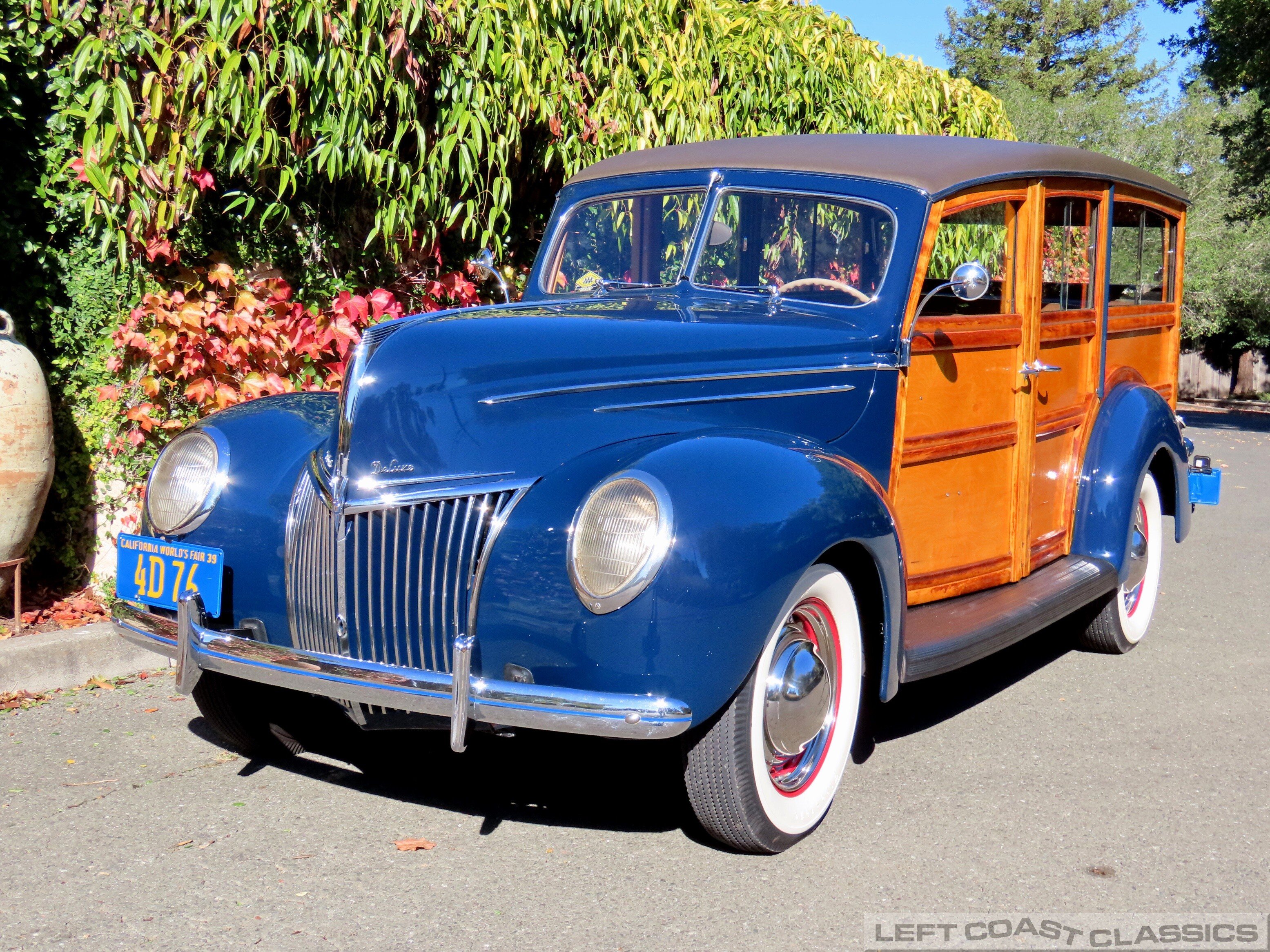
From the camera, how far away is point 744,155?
420 cm

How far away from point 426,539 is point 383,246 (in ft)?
10.7

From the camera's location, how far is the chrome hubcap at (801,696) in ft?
10.2

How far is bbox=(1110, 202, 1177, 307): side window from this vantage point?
5.24m

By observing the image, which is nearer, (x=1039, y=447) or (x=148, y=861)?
(x=148, y=861)

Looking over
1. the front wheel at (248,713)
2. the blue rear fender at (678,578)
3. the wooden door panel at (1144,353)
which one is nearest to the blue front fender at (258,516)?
the front wheel at (248,713)

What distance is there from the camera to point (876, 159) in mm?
4043

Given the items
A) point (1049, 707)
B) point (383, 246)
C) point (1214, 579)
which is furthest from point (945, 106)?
point (1049, 707)

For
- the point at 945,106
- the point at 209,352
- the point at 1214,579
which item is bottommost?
the point at 1214,579

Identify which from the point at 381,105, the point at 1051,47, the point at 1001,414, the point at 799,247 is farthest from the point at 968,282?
the point at 1051,47

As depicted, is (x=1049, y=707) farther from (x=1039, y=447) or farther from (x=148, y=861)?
(x=148, y=861)

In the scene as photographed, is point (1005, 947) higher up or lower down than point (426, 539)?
lower down

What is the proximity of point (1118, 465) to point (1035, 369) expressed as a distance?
2.27ft

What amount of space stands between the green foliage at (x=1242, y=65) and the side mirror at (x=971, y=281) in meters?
13.0

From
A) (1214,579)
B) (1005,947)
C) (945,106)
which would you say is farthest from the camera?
(945,106)
